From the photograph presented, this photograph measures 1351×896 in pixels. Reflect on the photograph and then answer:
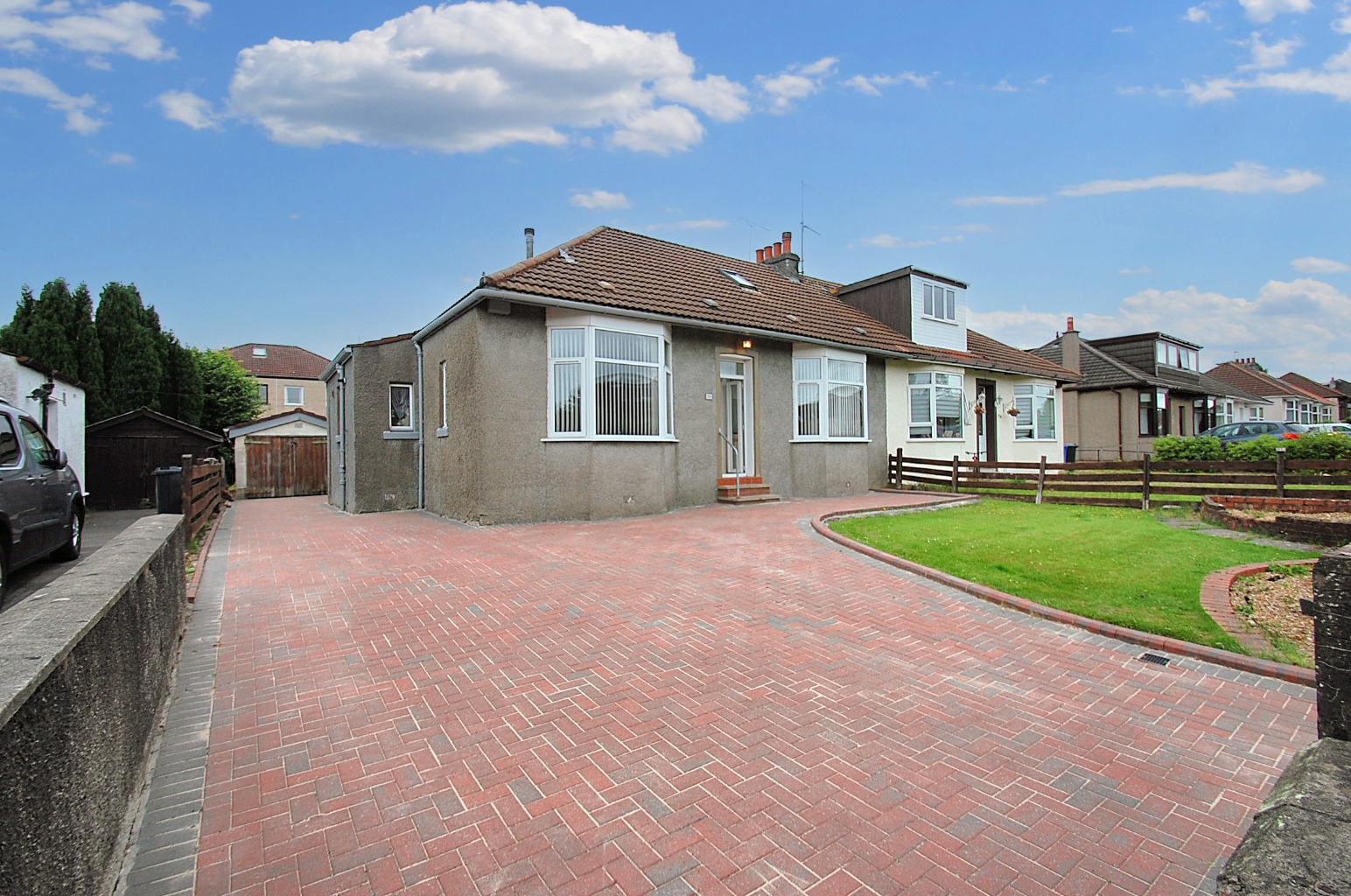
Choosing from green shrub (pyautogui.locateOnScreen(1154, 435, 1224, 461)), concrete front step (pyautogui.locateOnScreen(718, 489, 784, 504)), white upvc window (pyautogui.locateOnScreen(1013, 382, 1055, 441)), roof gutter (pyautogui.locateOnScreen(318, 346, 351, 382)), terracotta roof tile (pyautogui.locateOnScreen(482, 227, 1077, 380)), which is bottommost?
concrete front step (pyautogui.locateOnScreen(718, 489, 784, 504))

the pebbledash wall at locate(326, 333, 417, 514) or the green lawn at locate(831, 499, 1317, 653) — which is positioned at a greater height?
the pebbledash wall at locate(326, 333, 417, 514)

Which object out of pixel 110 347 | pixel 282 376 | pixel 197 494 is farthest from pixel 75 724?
pixel 282 376

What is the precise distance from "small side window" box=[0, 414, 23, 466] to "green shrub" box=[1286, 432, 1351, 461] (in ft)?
82.9

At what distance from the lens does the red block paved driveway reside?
8.39ft

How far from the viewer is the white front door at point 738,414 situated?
14.7m

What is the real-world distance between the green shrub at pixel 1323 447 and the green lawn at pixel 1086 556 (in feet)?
28.2

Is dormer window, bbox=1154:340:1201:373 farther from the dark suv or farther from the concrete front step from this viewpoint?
the dark suv

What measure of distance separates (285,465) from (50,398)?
387 inches

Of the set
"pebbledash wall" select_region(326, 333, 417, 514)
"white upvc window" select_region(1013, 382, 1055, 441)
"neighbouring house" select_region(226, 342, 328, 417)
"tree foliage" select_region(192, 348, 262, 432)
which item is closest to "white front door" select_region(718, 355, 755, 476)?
"pebbledash wall" select_region(326, 333, 417, 514)

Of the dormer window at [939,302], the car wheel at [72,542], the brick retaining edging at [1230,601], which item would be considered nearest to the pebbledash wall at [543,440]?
the car wheel at [72,542]

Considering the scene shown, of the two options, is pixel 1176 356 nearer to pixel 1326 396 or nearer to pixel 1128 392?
pixel 1128 392

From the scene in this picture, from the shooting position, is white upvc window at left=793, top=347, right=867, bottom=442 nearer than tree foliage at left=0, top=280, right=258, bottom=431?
Yes

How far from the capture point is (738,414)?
14.8 meters

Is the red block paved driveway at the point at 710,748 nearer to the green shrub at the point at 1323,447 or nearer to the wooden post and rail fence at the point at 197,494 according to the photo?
the wooden post and rail fence at the point at 197,494
